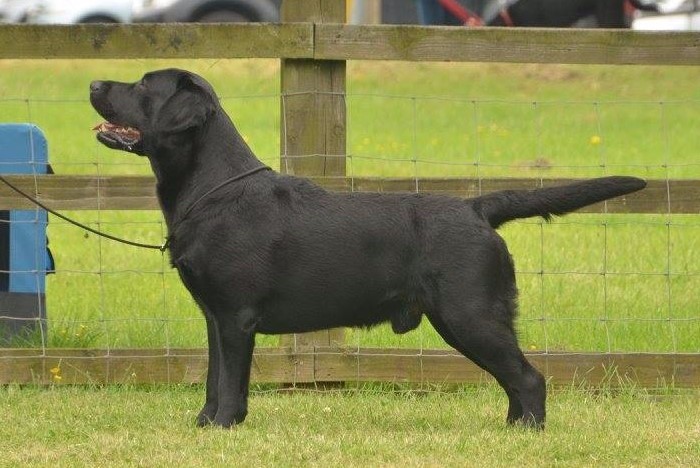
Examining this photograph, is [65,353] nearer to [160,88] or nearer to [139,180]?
[139,180]

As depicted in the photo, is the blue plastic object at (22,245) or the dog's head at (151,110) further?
the blue plastic object at (22,245)

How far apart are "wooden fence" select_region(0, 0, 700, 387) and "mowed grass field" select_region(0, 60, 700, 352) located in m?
0.21

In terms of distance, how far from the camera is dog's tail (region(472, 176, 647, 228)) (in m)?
5.06

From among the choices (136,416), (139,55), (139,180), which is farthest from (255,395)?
(139,55)

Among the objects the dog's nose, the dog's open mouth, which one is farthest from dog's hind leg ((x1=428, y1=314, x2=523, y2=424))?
the dog's nose

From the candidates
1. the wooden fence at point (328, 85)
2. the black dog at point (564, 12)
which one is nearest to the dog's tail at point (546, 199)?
the wooden fence at point (328, 85)

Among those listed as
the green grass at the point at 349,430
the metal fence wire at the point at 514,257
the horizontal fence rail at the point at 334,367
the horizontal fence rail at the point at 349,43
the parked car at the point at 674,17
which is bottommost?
the green grass at the point at 349,430

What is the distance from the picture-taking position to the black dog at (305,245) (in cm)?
494

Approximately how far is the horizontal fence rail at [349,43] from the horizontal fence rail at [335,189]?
1.85 ft

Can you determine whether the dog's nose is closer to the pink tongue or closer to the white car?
the pink tongue

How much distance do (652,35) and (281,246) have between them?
83.9 inches

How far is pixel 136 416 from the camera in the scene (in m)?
5.43

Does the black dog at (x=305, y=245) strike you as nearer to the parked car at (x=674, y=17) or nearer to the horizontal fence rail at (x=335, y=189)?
the horizontal fence rail at (x=335, y=189)

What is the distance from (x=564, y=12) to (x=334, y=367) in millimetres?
14881
